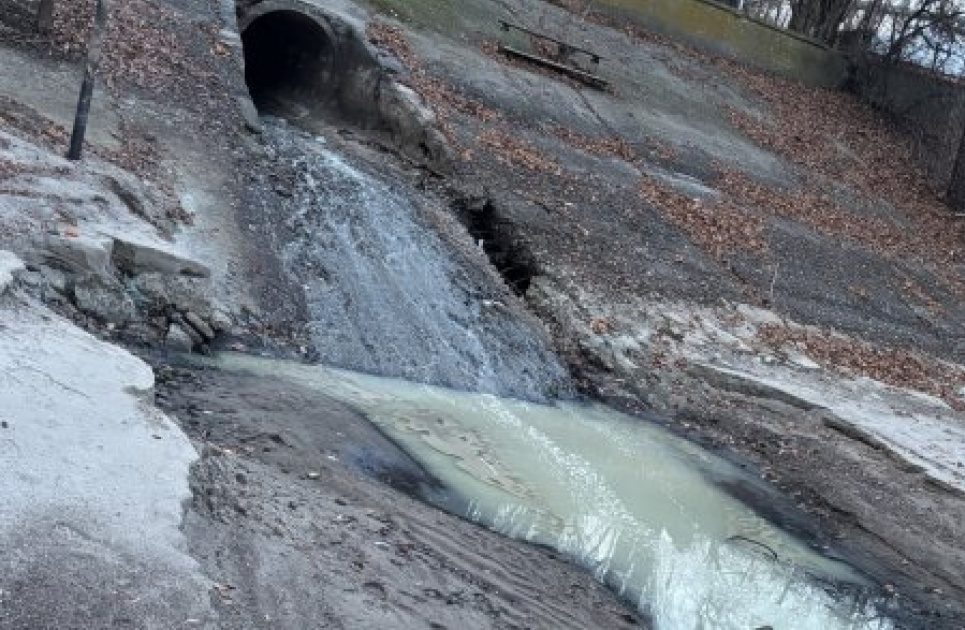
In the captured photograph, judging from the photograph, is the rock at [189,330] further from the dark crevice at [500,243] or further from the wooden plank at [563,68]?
the wooden plank at [563,68]

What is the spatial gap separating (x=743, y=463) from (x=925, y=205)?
1456cm

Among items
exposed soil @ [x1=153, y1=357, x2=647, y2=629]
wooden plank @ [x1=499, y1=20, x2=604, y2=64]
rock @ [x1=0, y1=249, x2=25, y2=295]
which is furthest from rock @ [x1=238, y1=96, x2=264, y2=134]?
wooden plank @ [x1=499, y1=20, x2=604, y2=64]

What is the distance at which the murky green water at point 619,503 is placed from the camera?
24.7 ft

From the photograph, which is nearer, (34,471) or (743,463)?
(34,471)

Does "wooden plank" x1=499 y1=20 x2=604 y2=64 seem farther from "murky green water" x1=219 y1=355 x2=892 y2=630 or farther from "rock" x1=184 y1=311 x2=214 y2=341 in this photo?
"rock" x1=184 y1=311 x2=214 y2=341

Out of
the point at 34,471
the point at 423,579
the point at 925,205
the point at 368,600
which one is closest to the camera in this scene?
the point at 34,471

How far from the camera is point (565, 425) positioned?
1025 cm

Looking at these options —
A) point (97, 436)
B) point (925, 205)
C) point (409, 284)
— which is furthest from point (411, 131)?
point (925, 205)

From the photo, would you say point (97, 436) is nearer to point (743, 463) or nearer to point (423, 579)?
point (423, 579)

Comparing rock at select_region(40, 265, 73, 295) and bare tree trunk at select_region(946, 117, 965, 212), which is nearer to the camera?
rock at select_region(40, 265, 73, 295)

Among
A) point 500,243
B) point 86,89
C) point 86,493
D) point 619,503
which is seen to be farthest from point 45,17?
point 86,493

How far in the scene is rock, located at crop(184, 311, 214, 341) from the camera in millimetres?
8922

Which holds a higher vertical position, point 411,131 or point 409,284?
point 411,131

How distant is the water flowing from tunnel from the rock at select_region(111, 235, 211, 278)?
4.20 feet
